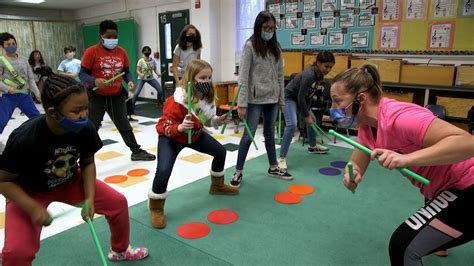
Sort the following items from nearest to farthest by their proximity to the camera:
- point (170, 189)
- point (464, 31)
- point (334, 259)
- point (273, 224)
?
1. point (334, 259)
2. point (273, 224)
3. point (170, 189)
4. point (464, 31)

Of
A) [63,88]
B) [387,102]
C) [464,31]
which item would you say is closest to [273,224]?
[387,102]

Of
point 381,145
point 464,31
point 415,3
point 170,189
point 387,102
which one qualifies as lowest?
point 170,189

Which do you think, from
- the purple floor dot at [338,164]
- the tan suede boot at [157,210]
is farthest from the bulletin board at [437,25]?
the tan suede boot at [157,210]

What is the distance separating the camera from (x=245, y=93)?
2949 millimetres

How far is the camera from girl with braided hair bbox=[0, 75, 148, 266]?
1.46m

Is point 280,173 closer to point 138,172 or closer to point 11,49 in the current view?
point 138,172

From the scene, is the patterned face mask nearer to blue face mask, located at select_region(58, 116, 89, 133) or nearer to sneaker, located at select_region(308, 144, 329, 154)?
blue face mask, located at select_region(58, 116, 89, 133)

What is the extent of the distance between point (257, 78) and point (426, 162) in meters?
1.96

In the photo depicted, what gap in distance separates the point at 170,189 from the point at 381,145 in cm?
205

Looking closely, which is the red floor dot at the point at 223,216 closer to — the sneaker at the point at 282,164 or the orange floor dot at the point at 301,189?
the orange floor dot at the point at 301,189

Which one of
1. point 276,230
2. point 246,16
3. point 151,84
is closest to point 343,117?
point 276,230

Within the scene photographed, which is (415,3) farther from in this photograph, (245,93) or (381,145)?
(381,145)

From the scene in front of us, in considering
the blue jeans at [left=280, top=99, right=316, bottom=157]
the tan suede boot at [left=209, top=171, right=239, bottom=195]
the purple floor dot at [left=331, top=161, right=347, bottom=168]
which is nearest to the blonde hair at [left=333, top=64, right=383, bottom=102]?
the tan suede boot at [left=209, top=171, right=239, bottom=195]

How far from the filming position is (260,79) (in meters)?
2.99
